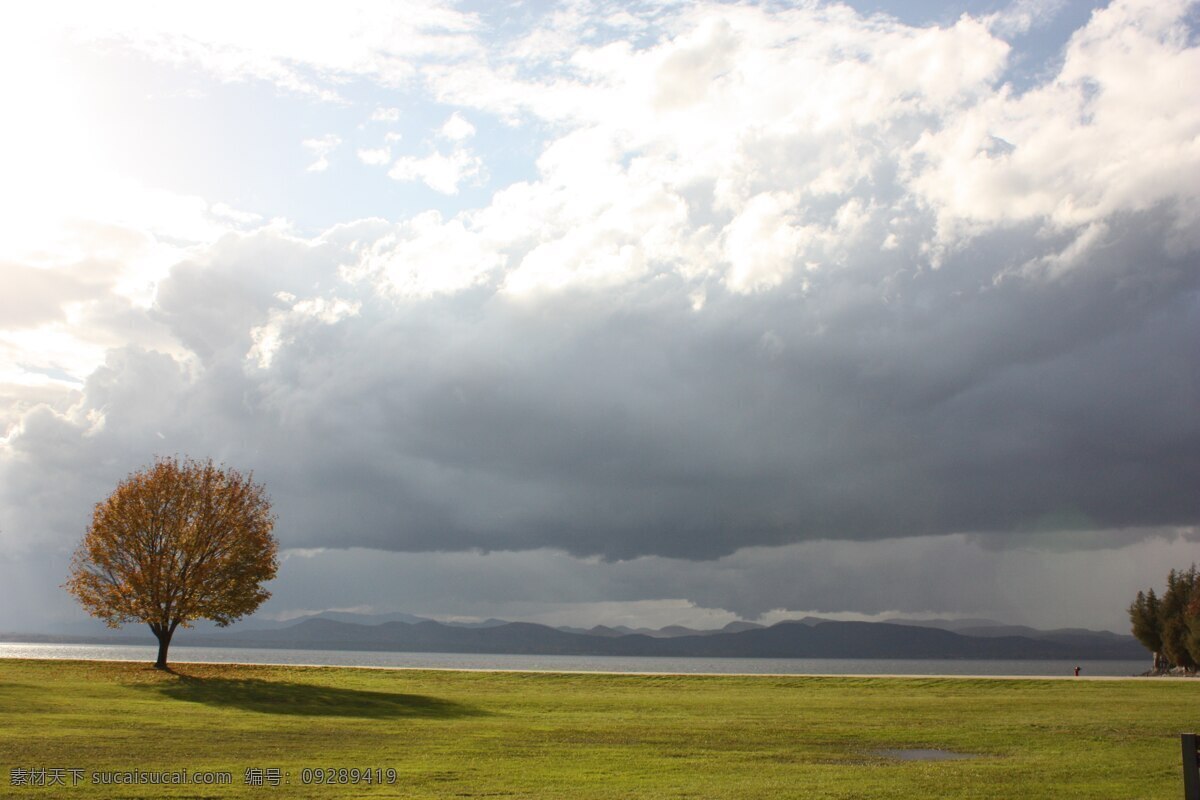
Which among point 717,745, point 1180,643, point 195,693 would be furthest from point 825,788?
point 1180,643

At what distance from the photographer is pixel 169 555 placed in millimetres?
66500

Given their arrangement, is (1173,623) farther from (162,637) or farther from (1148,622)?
(162,637)

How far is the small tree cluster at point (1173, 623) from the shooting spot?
101 m

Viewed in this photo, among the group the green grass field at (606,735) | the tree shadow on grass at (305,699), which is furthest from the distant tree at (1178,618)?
the tree shadow on grass at (305,699)

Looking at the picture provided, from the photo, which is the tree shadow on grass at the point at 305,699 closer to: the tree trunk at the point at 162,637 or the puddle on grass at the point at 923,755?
the tree trunk at the point at 162,637

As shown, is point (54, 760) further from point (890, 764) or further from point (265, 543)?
point (265, 543)

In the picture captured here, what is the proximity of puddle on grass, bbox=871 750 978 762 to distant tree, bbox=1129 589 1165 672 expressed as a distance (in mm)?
108382

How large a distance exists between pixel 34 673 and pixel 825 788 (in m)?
51.5

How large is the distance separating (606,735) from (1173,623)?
10213 centimetres

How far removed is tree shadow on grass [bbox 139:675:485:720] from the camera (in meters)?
41.7

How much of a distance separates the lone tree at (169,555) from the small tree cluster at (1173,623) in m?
90.1

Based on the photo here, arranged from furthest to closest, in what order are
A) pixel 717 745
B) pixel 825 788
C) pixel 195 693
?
pixel 195 693, pixel 717 745, pixel 825 788

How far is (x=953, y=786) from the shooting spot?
2122 cm

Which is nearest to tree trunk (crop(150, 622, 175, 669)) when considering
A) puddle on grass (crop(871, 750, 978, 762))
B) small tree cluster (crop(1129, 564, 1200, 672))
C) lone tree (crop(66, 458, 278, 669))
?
lone tree (crop(66, 458, 278, 669))
